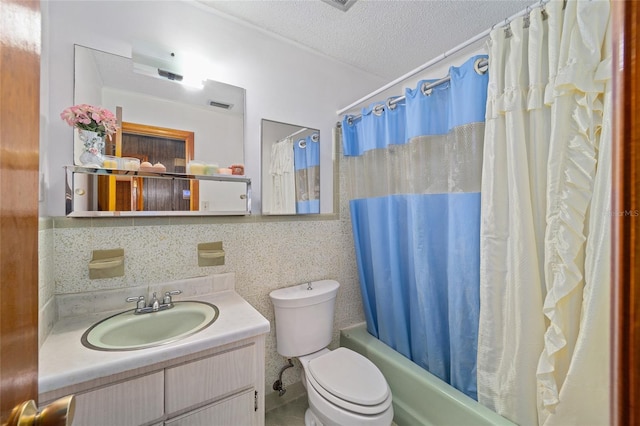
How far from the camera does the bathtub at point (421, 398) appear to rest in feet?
3.81

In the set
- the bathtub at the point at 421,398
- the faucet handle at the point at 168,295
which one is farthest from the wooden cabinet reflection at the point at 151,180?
the bathtub at the point at 421,398

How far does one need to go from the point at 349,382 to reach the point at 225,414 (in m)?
0.58

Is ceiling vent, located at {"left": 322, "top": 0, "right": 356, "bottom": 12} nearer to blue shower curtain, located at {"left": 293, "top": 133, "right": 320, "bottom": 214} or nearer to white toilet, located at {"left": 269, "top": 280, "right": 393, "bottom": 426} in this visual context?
blue shower curtain, located at {"left": 293, "top": 133, "right": 320, "bottom": 214}

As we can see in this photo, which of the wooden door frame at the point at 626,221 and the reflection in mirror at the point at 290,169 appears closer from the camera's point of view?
the wooden door frame at the point at 626,221

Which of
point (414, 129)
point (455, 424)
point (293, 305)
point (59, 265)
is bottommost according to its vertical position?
point (455, 424)

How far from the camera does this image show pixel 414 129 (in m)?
1.45

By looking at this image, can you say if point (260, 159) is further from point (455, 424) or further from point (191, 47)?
point (455, 424)

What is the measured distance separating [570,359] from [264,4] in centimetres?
213

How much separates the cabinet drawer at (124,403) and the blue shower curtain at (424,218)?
129 cm

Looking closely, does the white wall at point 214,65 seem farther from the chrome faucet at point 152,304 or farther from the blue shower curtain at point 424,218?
the chrome faucet at point 152,304

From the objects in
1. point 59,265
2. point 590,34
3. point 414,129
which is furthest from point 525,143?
point 59,265

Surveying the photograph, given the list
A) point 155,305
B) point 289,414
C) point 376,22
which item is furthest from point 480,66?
point 289,414

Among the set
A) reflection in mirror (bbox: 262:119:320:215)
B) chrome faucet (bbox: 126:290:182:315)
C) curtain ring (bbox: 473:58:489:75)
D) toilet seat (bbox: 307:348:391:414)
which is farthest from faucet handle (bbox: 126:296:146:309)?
curtain ring (bbox: 473:58:489:75)

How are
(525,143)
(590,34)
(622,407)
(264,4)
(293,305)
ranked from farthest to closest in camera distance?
(293,305) → (264,4) → (525,143) → (590,34) → (622,407)
